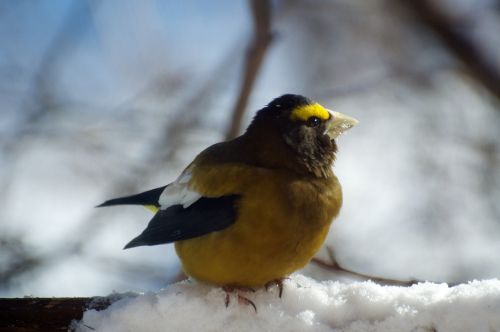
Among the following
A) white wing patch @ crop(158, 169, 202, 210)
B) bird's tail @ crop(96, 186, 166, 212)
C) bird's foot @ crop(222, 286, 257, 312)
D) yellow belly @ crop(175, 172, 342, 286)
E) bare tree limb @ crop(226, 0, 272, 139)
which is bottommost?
bird's foot @ crop(222, 286, 257, 312)

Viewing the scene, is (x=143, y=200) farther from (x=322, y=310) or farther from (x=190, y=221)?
(x=322, y=310)

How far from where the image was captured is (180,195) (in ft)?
10.1

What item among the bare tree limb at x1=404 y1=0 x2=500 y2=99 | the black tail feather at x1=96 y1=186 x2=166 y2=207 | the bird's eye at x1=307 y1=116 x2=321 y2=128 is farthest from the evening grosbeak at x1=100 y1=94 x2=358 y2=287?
the bare tree limb at x1=404 y1=0 x2=500 y2=99

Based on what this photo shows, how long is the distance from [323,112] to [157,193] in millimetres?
869

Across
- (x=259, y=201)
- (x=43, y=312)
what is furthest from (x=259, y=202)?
(x=43, y=312)

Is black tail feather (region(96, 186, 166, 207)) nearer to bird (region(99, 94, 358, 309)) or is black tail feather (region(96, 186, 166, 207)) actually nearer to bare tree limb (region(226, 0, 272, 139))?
bird (region(99, 94, 358, 309))

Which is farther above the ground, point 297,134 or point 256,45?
point 256,45

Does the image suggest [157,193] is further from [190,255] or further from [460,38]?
[460,38]

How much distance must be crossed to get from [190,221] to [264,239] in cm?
38

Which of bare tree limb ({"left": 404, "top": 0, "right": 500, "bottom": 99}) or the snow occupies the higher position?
bare tree limb ({"left": 404, "top": 0, "right": 500, "bottom": 99})

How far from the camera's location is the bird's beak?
3088 millimetres

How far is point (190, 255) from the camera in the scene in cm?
281

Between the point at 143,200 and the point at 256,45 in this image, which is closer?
the point at 256,45

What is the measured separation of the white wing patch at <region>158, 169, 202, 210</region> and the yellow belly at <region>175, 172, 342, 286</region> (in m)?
0.26
